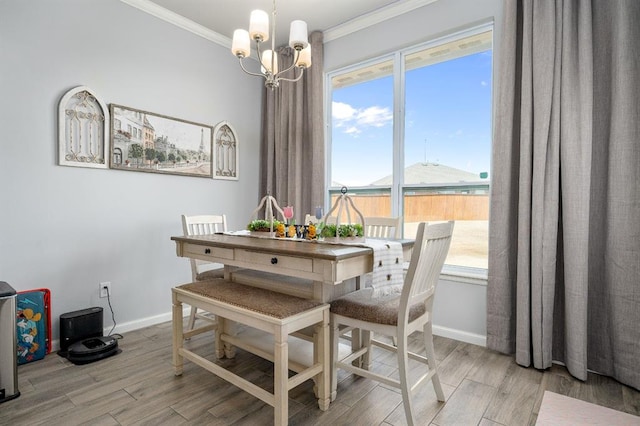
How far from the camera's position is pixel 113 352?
2.41 metres

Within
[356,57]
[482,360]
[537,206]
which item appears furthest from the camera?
[356,57]

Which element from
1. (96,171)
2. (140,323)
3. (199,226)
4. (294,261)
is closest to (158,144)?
(96,171)

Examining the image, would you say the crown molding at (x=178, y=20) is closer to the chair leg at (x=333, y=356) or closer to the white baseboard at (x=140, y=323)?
the white baseboard at (x=140, y=323)

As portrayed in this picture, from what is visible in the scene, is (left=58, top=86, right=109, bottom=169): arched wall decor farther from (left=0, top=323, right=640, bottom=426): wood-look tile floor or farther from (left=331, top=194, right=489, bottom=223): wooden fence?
(left=331, top=194, right=489, bottom=223): wooden fence

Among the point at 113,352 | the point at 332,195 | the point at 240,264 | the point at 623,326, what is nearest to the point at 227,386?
the point at 240,264

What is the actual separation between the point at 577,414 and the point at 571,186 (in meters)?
1.27

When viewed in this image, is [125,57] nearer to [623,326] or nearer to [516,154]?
[516,154]

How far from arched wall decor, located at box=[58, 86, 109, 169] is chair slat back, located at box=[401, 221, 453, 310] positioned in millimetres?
2506

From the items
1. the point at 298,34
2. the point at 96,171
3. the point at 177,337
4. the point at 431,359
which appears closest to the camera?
the point at 431,359

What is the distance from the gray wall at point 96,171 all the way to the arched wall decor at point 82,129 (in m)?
0.06

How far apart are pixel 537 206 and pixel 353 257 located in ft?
4.61

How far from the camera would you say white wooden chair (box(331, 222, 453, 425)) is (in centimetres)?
157

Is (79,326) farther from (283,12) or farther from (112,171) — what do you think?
(283,12)

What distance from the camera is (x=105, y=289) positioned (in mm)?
2764
